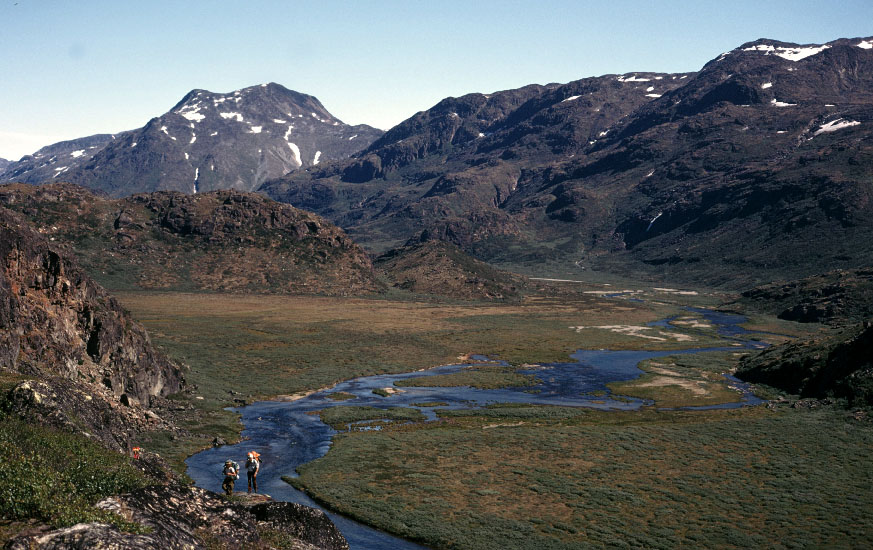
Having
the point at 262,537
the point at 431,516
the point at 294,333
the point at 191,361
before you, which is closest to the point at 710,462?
the point at 431,516

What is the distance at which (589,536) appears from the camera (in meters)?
42.0

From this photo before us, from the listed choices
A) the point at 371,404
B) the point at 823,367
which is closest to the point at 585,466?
the point at 371,404

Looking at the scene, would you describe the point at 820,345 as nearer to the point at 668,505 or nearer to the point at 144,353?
the point at 668,505

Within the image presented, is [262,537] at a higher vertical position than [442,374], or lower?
higher

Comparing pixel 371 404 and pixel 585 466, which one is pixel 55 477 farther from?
pixel 371 404

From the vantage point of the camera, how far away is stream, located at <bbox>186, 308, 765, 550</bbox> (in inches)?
1964

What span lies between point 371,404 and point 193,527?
64.6m

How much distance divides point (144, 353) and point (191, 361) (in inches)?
1343

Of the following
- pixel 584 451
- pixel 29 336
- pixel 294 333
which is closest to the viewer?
pixel 29 336

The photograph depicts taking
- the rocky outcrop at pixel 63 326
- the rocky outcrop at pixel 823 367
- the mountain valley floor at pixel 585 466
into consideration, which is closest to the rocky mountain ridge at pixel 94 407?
the rocky outcrop at pixel 63 326

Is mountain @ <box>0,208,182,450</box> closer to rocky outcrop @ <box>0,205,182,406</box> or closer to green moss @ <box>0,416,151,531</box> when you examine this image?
rocky outcrop @ <box>0,205,182,406</box>

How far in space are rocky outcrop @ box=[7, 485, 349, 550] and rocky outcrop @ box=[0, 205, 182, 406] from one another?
28174 millimetres

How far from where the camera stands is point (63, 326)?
6125cm

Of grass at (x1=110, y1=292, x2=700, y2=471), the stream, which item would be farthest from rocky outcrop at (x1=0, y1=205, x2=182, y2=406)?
the stream
